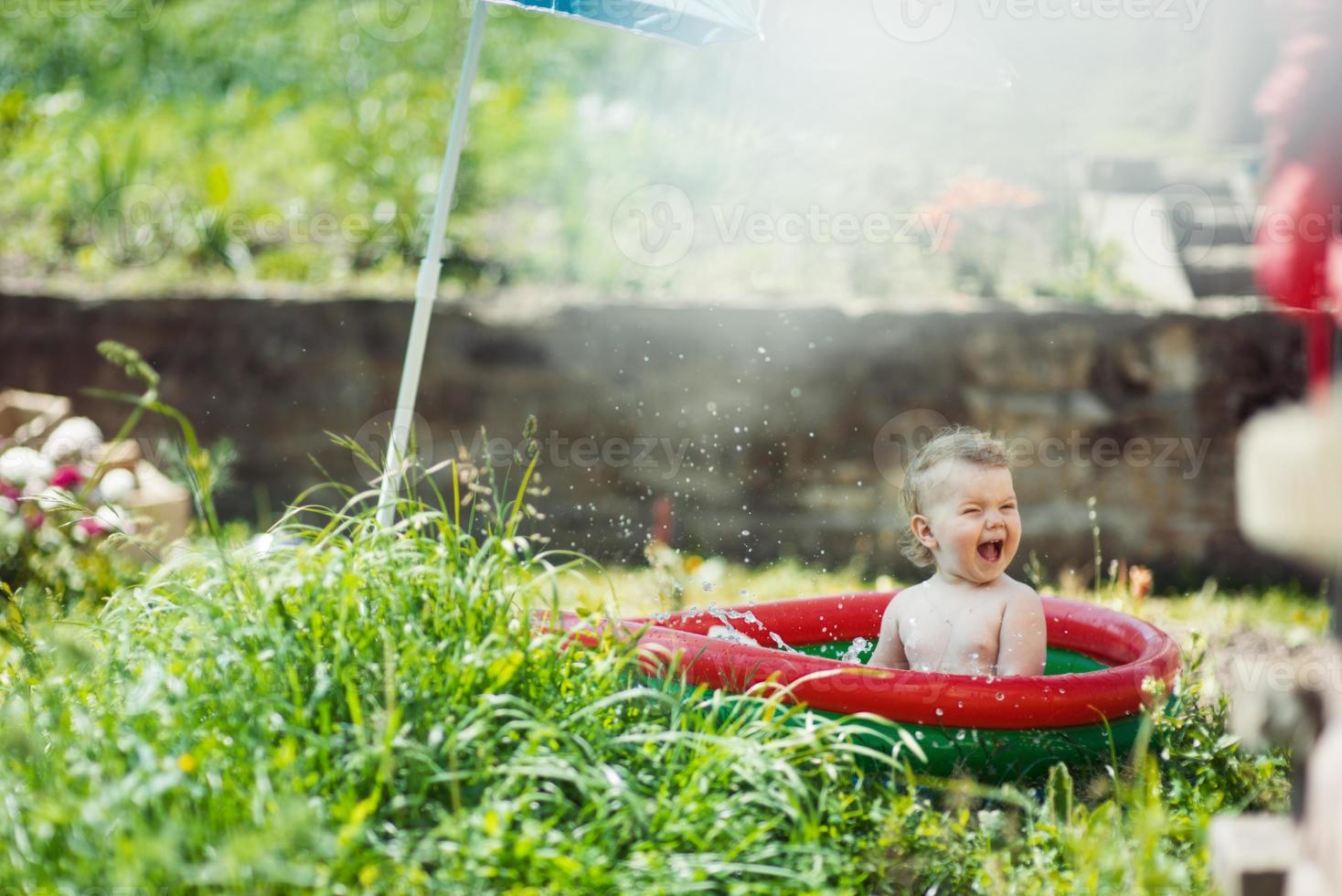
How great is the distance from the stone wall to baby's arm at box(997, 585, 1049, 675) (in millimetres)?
2188

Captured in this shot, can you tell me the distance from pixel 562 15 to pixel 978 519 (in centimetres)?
140

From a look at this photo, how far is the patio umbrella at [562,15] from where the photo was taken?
283 centimetres

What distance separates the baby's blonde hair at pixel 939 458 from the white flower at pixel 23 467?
2.70 metres

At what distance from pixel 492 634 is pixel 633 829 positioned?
38cm

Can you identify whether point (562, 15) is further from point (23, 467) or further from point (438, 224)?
point (23, 467)

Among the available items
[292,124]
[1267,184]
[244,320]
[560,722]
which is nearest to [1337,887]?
[560,722]

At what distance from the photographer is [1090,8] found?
22.6 ft

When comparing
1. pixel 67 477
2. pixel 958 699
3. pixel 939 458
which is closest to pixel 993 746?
pixel 958 699

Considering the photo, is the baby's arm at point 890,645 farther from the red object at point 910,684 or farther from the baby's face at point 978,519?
the red object at point 910,684

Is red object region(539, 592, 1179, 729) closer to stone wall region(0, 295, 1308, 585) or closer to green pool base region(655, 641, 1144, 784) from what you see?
green pool base region(655, 641, 1144, 784)

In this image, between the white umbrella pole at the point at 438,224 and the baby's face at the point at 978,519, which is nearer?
the baby's face at the point at 978,519

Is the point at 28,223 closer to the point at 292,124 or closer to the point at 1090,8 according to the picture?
the point at 292,124

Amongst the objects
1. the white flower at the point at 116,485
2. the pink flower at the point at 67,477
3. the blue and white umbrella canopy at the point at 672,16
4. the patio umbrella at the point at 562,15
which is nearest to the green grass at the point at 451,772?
the patio umbrella at the point at 562,15

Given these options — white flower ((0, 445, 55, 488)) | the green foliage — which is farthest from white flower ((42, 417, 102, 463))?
the green foliage
